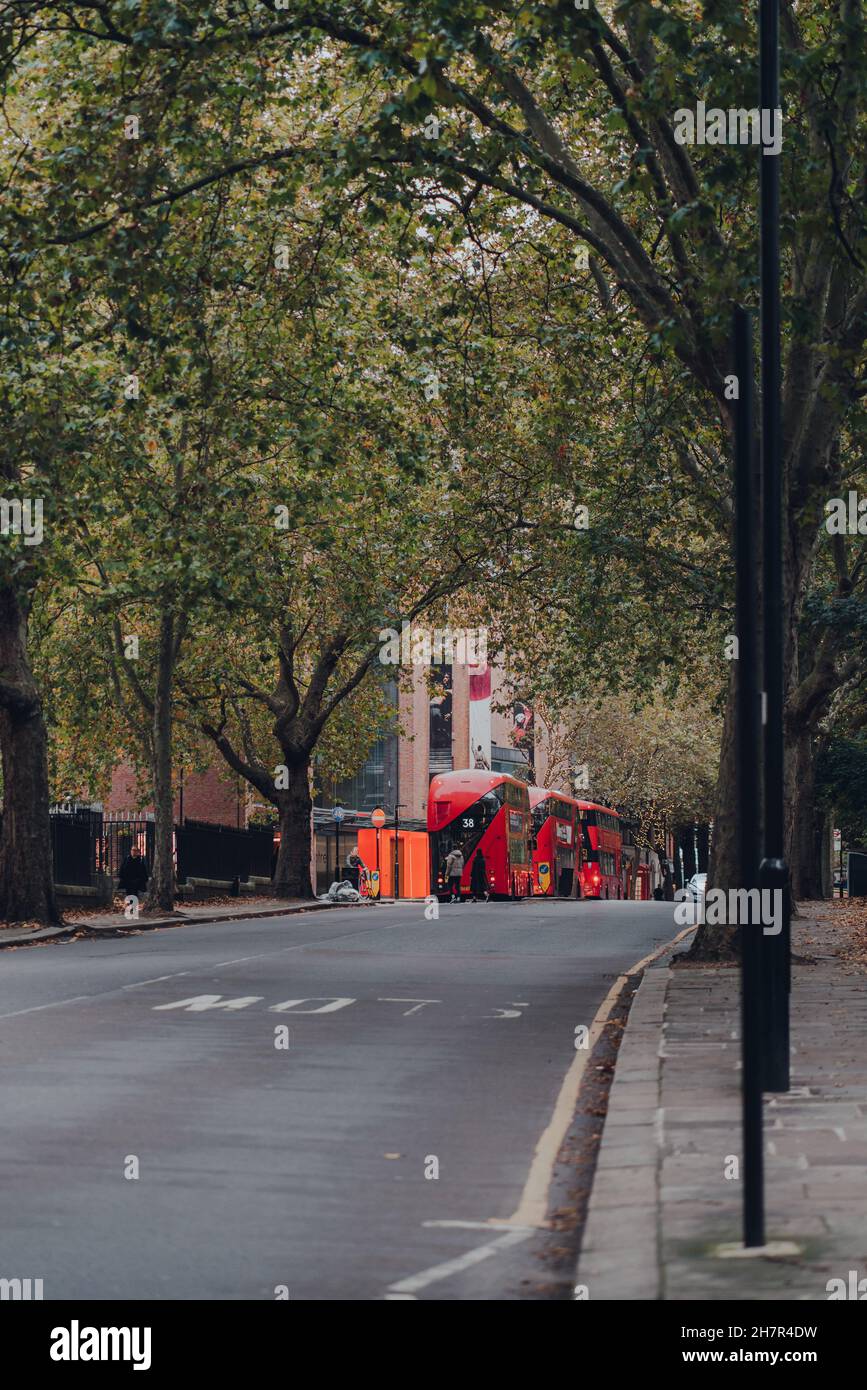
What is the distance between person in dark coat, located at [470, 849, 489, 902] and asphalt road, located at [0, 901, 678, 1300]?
29.7 m

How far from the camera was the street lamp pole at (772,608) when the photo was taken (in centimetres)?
1039

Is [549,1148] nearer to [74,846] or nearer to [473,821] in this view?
[74,846]

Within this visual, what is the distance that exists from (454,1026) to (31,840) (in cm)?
1769

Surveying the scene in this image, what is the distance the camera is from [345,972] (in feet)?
68.4

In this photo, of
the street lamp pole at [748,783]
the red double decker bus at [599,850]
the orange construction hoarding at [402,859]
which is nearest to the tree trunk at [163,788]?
the red double decker bus at [599,850]

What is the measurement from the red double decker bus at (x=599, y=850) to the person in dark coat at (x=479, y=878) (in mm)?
13094

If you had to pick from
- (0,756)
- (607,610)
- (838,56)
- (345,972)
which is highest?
(838,56)

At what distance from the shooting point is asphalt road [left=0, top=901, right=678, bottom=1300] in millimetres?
6777

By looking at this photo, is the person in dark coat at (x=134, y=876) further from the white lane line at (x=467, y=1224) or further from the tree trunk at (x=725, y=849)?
the white lane line at (x=467, y=1224)

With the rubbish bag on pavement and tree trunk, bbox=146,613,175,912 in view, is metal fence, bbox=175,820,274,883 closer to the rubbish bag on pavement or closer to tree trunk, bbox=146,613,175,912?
the rubbish bag on pavement

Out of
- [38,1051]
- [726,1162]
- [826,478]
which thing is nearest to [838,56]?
[826,478]

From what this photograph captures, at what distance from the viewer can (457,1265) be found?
267 inches

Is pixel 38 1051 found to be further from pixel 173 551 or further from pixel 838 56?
pixel 173 551

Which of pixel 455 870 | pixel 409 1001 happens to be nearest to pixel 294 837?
pixel 455 870
